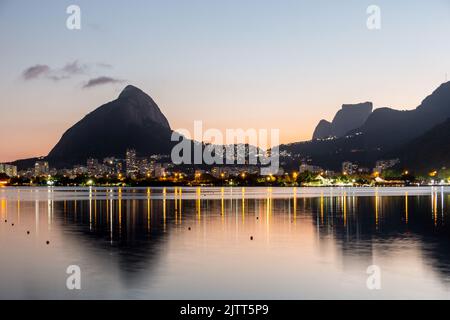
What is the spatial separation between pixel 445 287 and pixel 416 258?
7454mm

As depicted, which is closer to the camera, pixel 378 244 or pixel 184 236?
pixel 378 244

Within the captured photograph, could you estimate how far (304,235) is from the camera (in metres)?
39.1

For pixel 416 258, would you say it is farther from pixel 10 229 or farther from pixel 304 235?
pixel 10 229

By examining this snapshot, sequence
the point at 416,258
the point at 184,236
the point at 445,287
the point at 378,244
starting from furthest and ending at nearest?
the point at 184,236 < the point at 378,244 < the point at 416,258 < the point at 445,287

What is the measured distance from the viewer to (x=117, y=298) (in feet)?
62.6

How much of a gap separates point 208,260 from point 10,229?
82.8ft

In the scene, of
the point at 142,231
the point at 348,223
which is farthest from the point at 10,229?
the point at 348,223
